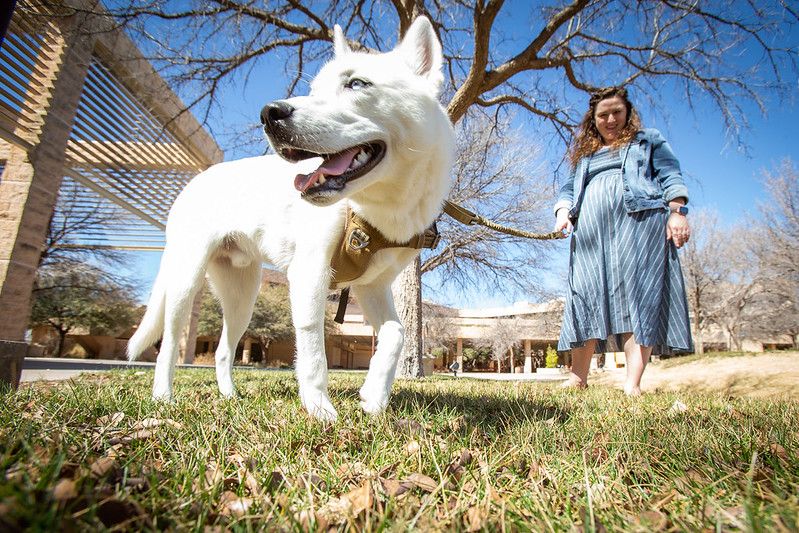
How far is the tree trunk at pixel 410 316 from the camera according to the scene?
7.68 m

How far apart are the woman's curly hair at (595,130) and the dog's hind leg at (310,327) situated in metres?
3.18

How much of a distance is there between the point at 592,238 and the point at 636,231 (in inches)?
15.3

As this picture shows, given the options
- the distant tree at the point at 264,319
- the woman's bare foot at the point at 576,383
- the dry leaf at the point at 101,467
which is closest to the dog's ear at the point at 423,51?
the dry leaf at the point at 101,467

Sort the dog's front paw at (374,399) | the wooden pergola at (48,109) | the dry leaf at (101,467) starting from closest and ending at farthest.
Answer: the dry leaf at (101,467)
the dog's front paw at (374,399)
the wooden pergola at (48,109)

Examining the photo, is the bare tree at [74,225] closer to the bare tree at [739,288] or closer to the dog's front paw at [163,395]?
the dog's front paw at [163,395]

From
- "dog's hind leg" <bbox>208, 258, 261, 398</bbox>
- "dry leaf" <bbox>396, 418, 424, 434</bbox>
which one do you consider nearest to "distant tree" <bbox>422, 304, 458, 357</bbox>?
"dog's hind leg" <bbox>208, 258, 261, 398</bbox>

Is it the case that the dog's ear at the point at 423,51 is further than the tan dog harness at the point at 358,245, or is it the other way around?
the dog's ear at the point at 423,51

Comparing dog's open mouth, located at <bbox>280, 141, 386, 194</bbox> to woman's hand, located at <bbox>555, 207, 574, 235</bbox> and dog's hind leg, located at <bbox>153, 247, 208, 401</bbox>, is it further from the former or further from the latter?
woman's hand, located at <bbox>555, 207, 574, 235</bbox>

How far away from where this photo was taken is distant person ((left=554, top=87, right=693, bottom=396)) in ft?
11.5

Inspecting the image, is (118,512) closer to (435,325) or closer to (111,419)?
(111,419)

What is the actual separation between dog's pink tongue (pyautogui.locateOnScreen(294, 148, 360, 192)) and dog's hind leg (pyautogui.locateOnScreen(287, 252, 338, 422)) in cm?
41

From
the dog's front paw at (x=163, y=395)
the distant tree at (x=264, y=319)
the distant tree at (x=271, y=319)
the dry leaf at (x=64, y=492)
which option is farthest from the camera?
the distant tree at (x=271, y=319)

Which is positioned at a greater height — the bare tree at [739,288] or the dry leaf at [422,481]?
the bare tree at [739,288]

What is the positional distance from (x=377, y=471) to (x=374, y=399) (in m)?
0.79
